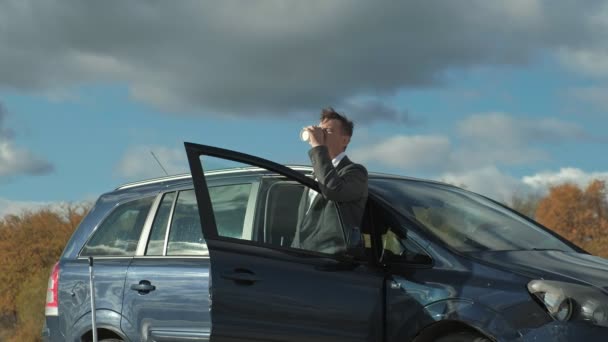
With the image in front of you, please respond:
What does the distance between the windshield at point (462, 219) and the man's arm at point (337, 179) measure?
20cm

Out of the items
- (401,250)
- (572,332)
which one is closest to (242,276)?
(401,250)

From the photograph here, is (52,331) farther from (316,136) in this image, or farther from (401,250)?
(401,250)

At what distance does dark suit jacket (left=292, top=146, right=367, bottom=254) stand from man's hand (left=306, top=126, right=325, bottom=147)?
109 millimetres

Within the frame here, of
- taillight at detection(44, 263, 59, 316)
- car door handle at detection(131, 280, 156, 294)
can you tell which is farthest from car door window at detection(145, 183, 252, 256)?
taillight at detection(44, 263, 59, 316)

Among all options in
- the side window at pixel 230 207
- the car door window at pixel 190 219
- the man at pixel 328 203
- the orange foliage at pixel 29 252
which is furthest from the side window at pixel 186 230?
the orange foliage at pixel 29 252

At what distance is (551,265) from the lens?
5.18 m

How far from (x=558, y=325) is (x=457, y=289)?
591 mm

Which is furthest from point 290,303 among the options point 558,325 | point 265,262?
point 558,325

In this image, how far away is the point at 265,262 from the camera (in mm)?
5430

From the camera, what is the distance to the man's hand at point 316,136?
5777 mm

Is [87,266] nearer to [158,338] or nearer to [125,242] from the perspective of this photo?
[125,242]

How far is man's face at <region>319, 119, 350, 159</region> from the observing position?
6.02 meters

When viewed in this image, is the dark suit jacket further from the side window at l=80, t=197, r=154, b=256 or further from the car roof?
the side window at l=80, t=197, r=154, b=256

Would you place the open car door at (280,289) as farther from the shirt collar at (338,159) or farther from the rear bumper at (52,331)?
the rear bumper at (52,331)
